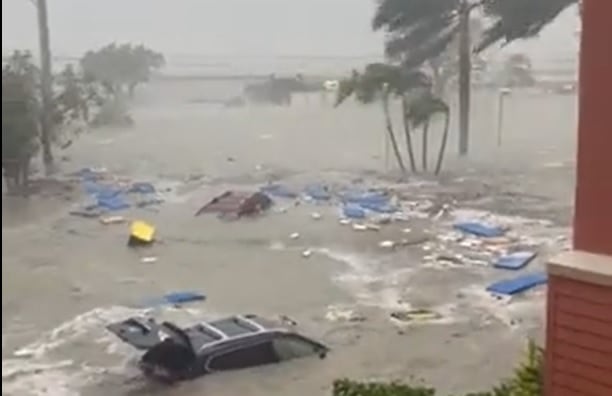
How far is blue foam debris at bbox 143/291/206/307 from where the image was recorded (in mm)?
3422

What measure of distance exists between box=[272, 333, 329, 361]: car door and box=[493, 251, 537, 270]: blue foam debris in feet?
3.71

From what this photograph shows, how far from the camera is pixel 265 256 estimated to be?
416cm

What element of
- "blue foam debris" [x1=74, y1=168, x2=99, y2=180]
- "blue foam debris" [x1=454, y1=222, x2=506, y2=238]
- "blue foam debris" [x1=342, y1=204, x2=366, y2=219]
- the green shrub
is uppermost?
the green shrub

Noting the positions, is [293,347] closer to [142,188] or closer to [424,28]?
[142,188]

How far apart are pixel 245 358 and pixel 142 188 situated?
306 centimetres

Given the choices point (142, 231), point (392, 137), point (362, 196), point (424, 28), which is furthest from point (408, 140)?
point (142, 231)

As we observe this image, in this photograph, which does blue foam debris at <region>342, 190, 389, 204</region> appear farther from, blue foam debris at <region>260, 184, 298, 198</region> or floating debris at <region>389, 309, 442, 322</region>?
floating debris at <region>389, 309, 442, 322</region>

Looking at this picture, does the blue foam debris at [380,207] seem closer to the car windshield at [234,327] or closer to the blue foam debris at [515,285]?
the blue foam debris at [515,285]

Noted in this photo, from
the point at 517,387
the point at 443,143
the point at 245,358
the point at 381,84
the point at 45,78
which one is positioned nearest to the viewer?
the point at 517,387

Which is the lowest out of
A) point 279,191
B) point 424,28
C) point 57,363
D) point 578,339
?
point 57,363

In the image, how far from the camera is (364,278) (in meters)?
3.74

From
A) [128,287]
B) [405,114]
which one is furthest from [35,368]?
[405,114]

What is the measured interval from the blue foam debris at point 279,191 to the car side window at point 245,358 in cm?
274

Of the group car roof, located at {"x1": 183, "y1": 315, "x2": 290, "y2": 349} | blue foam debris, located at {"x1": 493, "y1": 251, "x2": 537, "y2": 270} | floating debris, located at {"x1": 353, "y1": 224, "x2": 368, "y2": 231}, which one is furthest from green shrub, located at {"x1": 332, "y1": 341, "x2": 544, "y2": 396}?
floating debris, located at {"x1": 353, "y1": 224, "x2": 368, "y2": 231}
